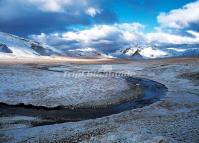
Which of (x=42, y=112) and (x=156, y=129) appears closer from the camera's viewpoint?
(x=156, y=129)

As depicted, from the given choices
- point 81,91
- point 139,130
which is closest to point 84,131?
point 139,130

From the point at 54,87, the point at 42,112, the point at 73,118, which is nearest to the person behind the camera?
the point at 73,118

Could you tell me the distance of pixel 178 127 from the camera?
82.3ft

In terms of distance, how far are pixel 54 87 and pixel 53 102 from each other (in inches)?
387

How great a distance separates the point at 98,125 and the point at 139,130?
4092 mm

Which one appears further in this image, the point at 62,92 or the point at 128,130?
the point at 62,92

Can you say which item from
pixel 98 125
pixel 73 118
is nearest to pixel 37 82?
pixel 73 118

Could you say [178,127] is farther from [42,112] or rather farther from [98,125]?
[42,112]

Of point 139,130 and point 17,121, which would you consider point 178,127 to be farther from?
point 17,121

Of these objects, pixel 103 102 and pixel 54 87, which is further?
pixel 54 87

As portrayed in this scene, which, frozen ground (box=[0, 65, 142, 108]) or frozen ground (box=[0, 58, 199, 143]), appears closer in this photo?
frozen ground (box=[0, 58, 199, 143])

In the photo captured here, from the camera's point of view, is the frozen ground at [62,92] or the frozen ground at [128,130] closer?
the frozen ground at [128,130]

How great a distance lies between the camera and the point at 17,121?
30.2 meters

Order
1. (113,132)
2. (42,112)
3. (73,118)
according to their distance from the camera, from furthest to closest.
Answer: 1. (42,112)
2. (73,118)
3. (113,132)
